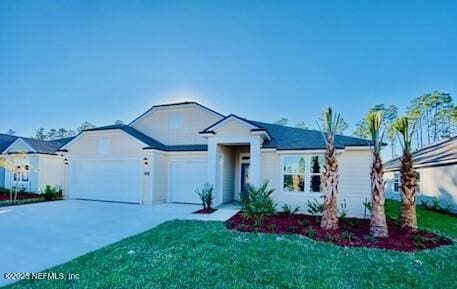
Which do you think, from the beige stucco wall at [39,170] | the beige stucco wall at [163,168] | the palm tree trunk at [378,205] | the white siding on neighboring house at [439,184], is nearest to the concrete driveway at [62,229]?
the beige stucco wall at [163,168]

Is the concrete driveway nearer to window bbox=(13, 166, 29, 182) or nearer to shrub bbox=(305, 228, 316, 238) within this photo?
shrub bbox=(305, 228, 316, 238)

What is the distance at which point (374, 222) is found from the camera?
8.25 m

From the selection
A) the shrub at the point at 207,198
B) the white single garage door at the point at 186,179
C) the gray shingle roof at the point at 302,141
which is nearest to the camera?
the gray shingle roof at the point at 302,141

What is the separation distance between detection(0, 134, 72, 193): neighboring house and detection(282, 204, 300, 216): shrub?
629 inches

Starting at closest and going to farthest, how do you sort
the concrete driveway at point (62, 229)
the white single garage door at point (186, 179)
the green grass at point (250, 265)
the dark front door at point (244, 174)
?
the green grass at point (250, 265) < the concrete driveway at point (62, 229) < the white single garage door at point (186, 179) < the dark front door at point (244, 174)

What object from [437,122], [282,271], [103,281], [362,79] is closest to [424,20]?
[362,79]

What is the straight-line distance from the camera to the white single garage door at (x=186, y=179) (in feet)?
50.4

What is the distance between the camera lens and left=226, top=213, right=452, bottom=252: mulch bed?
24.2 feet

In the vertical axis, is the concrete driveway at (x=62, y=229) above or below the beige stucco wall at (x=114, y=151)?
below

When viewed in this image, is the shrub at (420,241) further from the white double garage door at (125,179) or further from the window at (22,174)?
the window at (22,174)

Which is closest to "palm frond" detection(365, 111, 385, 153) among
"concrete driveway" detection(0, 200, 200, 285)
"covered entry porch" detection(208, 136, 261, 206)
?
"covered entry porch" detection(208, 136, 261, 206)

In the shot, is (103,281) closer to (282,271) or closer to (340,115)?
(282,271)

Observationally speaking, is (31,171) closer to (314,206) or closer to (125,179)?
(125,179)

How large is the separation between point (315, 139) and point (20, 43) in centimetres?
1548
